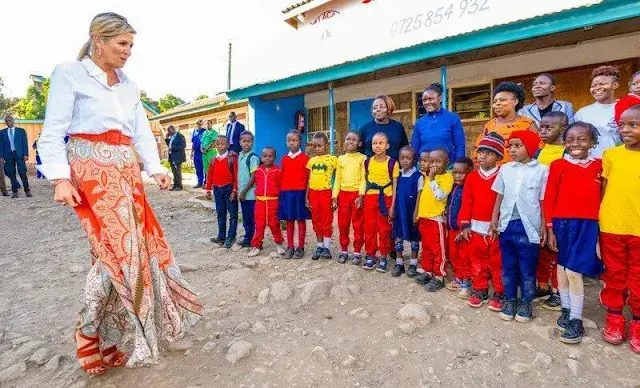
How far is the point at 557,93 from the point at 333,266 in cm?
458

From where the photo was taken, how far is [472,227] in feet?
10.0

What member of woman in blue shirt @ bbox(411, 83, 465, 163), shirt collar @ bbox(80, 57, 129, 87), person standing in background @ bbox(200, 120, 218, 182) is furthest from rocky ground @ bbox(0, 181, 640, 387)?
person standing in background @ bbox(200, 120, 218, 182)

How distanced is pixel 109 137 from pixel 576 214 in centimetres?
273

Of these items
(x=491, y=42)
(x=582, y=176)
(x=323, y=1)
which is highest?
(x=323, y=1)

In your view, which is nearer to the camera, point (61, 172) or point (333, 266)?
point (61, 172)

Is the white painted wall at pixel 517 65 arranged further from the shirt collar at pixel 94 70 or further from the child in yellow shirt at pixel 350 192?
the shirt collar at pixel 94 70

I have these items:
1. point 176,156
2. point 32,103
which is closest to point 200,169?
point 176,156

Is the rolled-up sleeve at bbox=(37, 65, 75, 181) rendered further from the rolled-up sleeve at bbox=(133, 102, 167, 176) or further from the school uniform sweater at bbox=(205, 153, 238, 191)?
the school uniform sweater at bbox=(205, 153, 238, 191)

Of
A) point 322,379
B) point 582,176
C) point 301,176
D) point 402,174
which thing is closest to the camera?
point 322,379

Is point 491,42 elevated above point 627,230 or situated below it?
above

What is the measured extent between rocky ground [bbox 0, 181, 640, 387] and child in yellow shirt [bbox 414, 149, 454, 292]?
0.69 feet

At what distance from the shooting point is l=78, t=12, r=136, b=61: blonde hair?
6.91 ft

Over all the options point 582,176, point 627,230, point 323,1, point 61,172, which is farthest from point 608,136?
point 323,1

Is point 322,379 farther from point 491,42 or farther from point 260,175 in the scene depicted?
point 491,42
